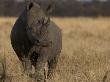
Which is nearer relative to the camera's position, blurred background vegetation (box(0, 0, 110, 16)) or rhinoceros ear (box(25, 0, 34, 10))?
rhinoceros ear (box(25, 0, 34, 10))

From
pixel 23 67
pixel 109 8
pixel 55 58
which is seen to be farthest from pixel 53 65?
pixel 109 8

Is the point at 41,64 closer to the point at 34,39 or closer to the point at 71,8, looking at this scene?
the point at 34,39

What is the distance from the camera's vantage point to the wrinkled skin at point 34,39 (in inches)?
380

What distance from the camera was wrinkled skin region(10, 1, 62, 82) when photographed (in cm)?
966

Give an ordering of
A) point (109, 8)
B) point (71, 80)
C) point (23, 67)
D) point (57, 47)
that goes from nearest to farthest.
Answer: point (71, 80)
point (23, 67)
point (57, 47)
point (109, 8)

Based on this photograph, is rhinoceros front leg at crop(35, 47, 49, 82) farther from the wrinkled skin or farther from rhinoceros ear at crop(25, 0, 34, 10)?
rhinoceros ear at crop(25, 0, 34, 10)

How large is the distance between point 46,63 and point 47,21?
134cm

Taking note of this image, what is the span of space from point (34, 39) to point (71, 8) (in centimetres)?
5135

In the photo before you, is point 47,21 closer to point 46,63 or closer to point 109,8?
point 46,63

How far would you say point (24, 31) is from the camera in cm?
994

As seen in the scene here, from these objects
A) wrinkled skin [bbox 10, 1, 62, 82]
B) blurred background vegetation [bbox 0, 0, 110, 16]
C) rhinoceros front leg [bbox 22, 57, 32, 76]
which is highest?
wrinkled skin [bbox 10, 1, 62, 82]

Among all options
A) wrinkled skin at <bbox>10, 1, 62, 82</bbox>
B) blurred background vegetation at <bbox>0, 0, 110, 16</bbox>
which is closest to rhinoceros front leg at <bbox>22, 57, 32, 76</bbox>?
wrinkled skin at <bbox>10, 1, 62, 82</bbox>

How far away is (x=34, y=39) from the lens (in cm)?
965

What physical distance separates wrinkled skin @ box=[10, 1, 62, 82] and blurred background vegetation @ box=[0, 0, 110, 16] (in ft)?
141
